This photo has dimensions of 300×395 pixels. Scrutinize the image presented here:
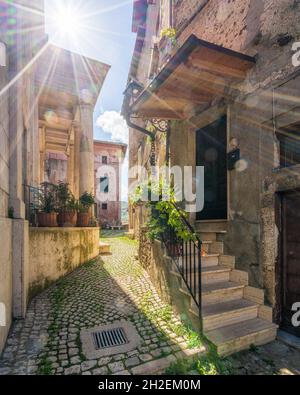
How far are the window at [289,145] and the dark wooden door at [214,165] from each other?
1301mm

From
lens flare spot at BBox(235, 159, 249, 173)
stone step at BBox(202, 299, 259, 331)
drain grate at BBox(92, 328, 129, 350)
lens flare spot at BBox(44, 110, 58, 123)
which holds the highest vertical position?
lens flare spot at BBox(44, 110, 58, 123)

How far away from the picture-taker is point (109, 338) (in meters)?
3.08

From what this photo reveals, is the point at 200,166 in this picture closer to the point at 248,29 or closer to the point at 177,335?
the point at 248,29

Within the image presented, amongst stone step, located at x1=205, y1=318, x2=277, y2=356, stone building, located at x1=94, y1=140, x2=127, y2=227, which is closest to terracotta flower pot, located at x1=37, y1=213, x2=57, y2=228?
stone step, located at x1=205, y1=318, x2=277, y2=356

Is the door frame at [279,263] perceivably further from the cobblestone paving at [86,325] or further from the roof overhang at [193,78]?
the roof overhang at [193,78]

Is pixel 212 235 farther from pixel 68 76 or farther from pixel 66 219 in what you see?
pixel 68 76

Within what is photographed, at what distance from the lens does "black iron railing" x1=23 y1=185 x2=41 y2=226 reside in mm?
5276

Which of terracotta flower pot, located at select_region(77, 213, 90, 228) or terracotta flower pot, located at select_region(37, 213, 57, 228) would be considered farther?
terracotta flower pot, located at select_region(77, 213, 90, 228)

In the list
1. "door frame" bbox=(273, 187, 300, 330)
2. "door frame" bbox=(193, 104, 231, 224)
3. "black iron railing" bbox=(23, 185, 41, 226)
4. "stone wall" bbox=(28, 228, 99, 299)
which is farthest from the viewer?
"black iron railing" bbox=(23, 185, 41, 226)

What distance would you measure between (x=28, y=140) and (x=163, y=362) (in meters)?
6.60

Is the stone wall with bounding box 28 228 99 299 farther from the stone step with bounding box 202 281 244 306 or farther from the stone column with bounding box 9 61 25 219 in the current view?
the stone step with bounding box 202 281 244 306

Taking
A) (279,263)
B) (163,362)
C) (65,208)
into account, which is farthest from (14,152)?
(279,263)

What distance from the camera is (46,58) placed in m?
8.12

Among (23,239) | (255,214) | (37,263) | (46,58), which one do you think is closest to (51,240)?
(37,263)
